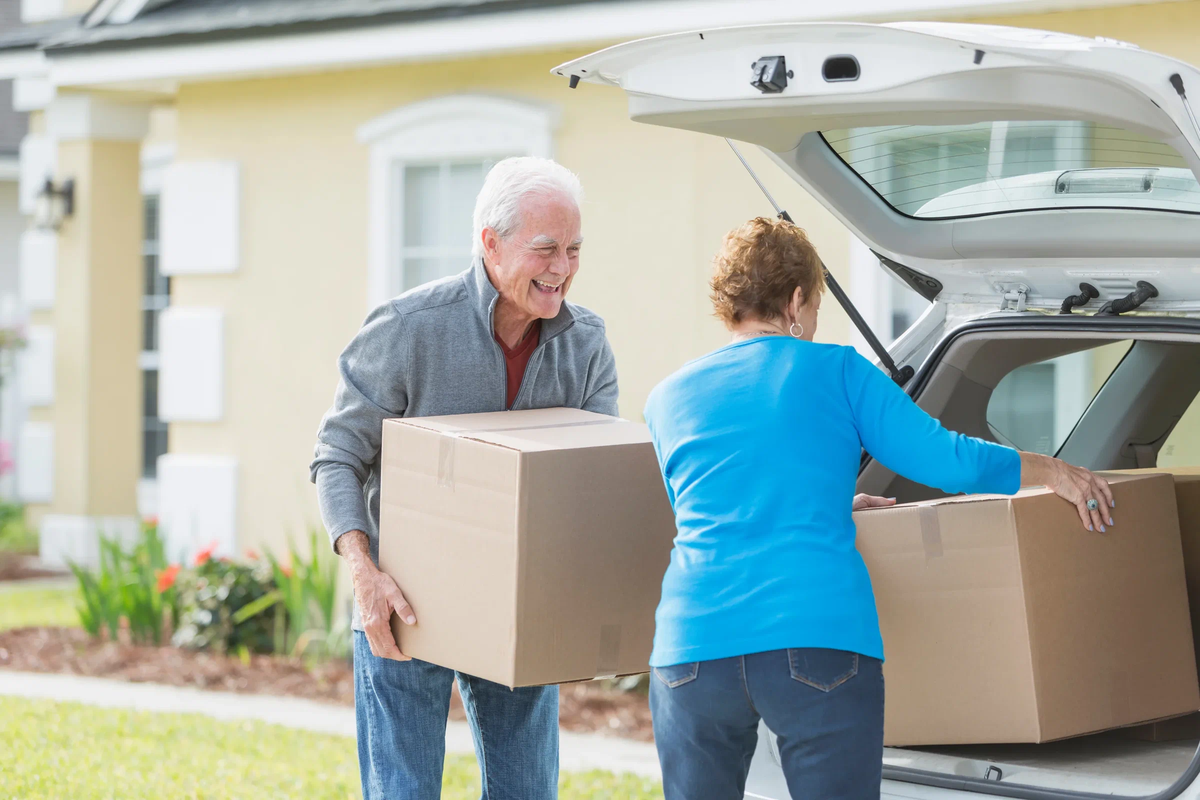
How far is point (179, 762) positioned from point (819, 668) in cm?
357

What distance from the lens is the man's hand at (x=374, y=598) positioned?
272cm

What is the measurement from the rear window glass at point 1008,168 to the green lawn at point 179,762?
2426mm

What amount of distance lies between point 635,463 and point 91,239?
810 centimetres

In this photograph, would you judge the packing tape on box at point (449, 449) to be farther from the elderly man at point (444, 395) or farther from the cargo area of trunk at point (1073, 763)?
the cargo area of trunk at point (1073, 763)

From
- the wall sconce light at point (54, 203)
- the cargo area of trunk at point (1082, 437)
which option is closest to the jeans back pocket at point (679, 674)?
the cargo area of trunk at point (1082, 437)

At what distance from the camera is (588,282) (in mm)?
7328

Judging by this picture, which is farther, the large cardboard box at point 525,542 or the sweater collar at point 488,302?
the sweater collar at point 488,302

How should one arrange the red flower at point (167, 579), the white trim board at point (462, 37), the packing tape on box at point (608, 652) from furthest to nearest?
the red flower at point (167, 579) → the white trim board at point (462, 37) → the packing tape on box at point (608, 652)

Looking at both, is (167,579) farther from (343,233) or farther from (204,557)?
(343,233)

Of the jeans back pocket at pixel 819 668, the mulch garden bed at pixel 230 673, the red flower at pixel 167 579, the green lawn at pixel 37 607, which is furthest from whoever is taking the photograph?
the green lawn at pixel 37 607

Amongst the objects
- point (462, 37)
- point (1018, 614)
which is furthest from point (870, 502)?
point (462, 37)

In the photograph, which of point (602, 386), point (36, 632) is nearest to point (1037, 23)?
point (602, 386)

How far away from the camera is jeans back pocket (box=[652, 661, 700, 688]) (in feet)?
7.48

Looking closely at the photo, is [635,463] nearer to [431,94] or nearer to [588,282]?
[588,282]
